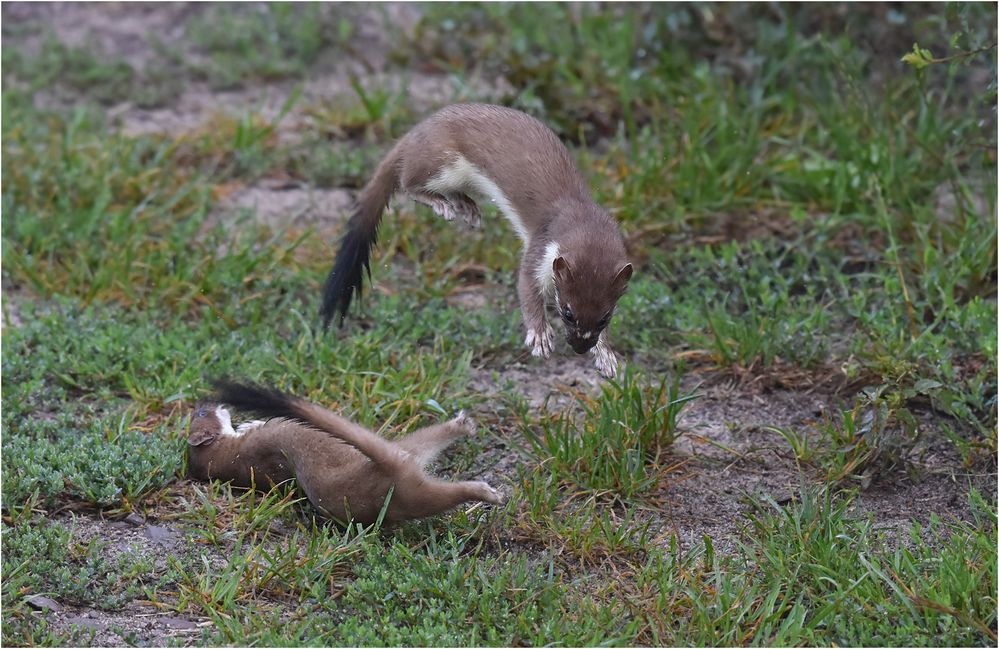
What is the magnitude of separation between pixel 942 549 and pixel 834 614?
0.61m

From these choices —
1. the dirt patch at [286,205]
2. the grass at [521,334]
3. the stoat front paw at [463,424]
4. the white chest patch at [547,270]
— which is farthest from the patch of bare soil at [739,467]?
the dirt patch at [286,205]

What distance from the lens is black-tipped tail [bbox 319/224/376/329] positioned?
5137mm

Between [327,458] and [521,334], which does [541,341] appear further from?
[521,334]

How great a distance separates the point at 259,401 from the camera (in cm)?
452

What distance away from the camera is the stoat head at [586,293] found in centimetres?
441

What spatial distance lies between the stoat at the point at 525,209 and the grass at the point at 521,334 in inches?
23.4

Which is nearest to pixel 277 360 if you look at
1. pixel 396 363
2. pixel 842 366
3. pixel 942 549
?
pixel 396 363

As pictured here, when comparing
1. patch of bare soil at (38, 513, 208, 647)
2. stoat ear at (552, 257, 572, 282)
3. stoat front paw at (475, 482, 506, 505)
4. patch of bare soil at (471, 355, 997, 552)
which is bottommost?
patch of bare soil at (471, 355, 997, 552)

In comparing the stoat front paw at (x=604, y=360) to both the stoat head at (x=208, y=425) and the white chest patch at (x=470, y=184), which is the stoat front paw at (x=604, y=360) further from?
the stoat head at (x=208, y=425)

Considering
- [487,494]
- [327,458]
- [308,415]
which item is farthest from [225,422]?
[487,494]

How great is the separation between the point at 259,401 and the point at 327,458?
1.22ft

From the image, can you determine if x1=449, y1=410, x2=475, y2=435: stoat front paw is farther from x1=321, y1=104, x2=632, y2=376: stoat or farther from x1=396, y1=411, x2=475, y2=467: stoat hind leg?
x1=321, y1=104, x2=632, y2=376: stoat

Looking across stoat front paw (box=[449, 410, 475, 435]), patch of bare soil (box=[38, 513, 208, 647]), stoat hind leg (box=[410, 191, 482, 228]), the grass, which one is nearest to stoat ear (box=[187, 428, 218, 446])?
the grass

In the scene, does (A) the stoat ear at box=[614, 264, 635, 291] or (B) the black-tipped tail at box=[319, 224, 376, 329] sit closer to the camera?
(A) the stoat ear at box=[614, 264, 635, 291]
